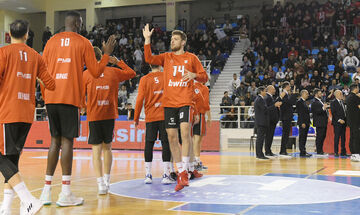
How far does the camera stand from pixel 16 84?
4.51 m

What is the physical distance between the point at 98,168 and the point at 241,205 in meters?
2.04

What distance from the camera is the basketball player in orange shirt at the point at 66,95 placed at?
16.8ft

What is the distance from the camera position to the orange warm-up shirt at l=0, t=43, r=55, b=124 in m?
4.45

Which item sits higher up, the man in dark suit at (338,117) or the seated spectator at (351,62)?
the seated spectator at (351,62)

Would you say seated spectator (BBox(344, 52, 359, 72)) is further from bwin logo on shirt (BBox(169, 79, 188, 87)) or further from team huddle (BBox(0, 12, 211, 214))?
bwin logo on shirt (BBox(169, 79, 188, 87))

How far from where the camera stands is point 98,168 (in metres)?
6.05

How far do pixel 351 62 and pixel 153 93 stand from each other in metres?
14.1

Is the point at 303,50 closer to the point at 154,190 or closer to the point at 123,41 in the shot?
the point at 123,41

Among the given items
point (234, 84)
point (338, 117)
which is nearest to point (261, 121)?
point (338, 117)

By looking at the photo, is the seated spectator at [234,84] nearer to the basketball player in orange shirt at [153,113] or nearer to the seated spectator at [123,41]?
the seated spectator at [123,41]

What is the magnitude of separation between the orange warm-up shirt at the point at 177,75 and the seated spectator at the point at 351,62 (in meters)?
14.1

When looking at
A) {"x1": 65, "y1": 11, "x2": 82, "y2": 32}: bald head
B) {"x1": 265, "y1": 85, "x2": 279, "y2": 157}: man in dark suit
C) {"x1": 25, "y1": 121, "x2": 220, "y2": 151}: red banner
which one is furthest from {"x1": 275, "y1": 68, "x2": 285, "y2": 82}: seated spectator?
{"x1": 65, "y1": 11, "x2": 82, "y2": 32}: bald head

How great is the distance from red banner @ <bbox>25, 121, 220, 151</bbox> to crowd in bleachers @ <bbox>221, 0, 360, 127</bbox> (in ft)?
9.71

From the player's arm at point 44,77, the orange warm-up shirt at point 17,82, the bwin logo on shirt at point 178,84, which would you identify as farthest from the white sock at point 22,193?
the bwin logo on shirt at point 178,84
